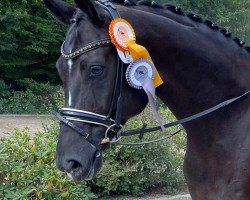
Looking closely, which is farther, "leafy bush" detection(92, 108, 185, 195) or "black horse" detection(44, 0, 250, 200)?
"leafy bush" detection(92, 108, 185, 195)

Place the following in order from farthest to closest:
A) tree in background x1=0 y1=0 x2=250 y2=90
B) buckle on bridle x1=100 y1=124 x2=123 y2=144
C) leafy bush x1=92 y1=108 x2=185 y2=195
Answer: tree in background x1=0 y1=0 x2=250 y2=90 → leafy bush x1=92 y1=108 x2=185 y2=195 → buckle on bridle x1=100 y1=124 x2=123 y2=144

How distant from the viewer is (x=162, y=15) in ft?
11.6

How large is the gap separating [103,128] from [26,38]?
22.5m

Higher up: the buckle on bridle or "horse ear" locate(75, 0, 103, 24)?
"horse ear" locate(75, 0, 103, 24)

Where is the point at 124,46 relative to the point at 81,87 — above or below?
above

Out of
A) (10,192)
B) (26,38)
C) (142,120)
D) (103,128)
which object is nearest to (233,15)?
(26,38)

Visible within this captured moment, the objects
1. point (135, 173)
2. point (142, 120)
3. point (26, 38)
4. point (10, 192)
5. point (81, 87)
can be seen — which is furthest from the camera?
point (26, 38)

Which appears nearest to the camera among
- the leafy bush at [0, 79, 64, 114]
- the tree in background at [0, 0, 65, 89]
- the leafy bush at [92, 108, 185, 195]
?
the leafy bush at [92, 108, 185, 195]

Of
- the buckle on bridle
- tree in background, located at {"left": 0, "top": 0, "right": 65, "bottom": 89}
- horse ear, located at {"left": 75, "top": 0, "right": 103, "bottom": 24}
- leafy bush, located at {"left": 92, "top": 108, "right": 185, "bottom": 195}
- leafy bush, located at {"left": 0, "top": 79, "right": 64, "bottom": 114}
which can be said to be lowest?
leafy bush, located at {"left": 0, "top": 79, "right": 64, "bottom": 114}

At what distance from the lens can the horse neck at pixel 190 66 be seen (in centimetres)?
337

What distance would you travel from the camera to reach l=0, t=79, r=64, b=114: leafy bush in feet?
71.2

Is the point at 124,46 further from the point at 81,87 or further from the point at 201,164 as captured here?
the point at 201,164

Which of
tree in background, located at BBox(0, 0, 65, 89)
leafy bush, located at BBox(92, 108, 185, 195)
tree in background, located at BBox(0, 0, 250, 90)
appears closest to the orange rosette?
leafy bush, located at BBox(92, 108, 185, 195)

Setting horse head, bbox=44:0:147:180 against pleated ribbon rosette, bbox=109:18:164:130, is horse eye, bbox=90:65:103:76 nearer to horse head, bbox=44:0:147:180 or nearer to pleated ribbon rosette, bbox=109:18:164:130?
horse head, bbox=44:0:147:180
